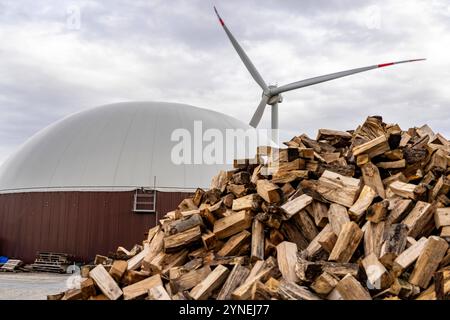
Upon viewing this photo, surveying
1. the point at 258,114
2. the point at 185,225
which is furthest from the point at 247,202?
the point at 258,114

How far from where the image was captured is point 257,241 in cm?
618

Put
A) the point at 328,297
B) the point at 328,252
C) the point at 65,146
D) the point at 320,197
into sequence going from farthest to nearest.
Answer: the point at 65,146
the point at 320,197
the point at 328,252
the point at 328,297

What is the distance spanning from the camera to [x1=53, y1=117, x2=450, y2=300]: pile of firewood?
514 cm

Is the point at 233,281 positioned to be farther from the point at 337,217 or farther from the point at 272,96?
the point at 272,96

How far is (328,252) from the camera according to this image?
5.72 meters

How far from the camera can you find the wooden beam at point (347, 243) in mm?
5500

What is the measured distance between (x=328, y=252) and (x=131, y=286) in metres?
2.60

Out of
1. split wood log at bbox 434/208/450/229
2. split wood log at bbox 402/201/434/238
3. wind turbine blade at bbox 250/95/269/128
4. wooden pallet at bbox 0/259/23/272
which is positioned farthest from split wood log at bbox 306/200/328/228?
wind turbine blade at bbox 250/95/269/128

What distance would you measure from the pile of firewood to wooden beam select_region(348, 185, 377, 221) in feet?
0.05

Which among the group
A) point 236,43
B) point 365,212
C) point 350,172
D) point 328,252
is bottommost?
point 328,252

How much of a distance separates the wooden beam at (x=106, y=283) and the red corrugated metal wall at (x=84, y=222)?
14.1 meters

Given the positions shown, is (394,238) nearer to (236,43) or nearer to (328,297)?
(328,297)
